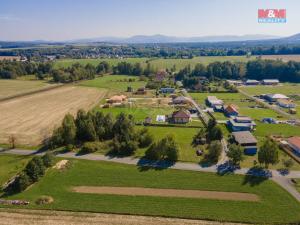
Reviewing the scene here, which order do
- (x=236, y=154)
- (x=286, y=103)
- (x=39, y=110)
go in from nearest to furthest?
(x=236, y=154) < (x=39, y=110) < (x=286, y=103)

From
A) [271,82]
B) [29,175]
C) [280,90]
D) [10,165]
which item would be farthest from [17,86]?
[271,82]

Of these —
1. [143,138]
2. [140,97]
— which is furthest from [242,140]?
[140,97]

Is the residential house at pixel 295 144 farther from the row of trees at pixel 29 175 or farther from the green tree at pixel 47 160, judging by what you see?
the row of trees at pixel 29 175

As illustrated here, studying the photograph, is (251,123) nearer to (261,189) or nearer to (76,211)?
(261,189)

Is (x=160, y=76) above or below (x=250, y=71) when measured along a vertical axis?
below

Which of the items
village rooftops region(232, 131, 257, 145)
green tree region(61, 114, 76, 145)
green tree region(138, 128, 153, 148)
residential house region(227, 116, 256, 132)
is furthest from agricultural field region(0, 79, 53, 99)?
village rooftops region(232, 131, 257, 145)

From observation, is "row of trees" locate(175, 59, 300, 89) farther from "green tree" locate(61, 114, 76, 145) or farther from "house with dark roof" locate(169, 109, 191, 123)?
"green tree" locate(61, 114, 76, 145)

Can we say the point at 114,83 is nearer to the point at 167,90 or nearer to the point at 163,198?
the point at 167,90
